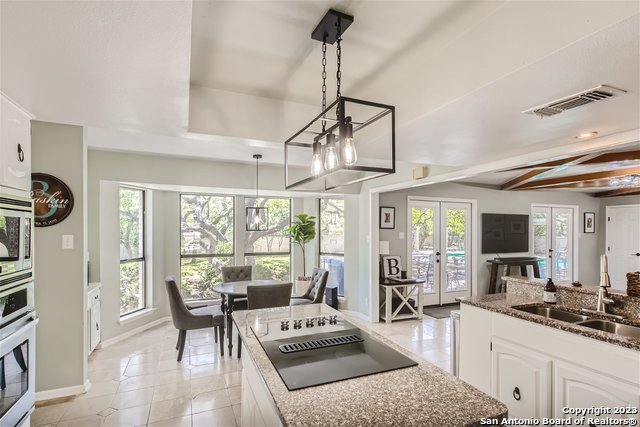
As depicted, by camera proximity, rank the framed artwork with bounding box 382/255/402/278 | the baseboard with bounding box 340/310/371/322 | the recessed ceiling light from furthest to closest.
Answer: the framed artwork with bounding box 382/255/402/278
the baseboard with bounding box 340/310/371/322
the recessed ceiling light

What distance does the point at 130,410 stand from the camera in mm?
2643

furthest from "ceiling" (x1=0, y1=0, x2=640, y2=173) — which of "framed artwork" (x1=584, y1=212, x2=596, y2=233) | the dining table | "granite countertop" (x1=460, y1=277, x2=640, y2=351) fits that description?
"framed artwork" (x1=584, y1=212, x2=596, y2=233)

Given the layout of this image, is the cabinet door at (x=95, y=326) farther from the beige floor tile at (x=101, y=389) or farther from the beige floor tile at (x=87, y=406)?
the beige floor tile at (x=87, y=406)

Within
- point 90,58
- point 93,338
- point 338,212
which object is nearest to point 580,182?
point 338,212

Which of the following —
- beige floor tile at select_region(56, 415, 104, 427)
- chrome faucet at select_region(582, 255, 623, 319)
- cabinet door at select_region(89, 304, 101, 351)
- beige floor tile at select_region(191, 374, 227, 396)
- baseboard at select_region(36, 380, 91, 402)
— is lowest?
beige floor tile at select_region(191, 374, 227, 396)

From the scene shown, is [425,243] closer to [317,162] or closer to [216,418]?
[216,418]

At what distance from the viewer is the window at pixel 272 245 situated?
20.0 ft

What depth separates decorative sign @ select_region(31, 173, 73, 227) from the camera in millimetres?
2684

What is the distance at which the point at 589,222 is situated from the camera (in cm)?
743

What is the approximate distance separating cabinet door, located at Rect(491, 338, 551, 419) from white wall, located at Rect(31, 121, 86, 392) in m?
3.37

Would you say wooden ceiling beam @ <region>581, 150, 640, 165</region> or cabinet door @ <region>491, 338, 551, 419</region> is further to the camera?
wooden ceiling beam @ <region>581, 150, 640, 165</region>

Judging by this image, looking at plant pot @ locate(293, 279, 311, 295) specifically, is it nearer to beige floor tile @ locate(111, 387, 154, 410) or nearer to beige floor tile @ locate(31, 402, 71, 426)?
beige floor tile @ locate(111, 387, 154, 410)

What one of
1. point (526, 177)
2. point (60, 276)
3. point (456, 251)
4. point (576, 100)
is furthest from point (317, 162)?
point (456, 251)

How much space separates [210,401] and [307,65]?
9.01ft
